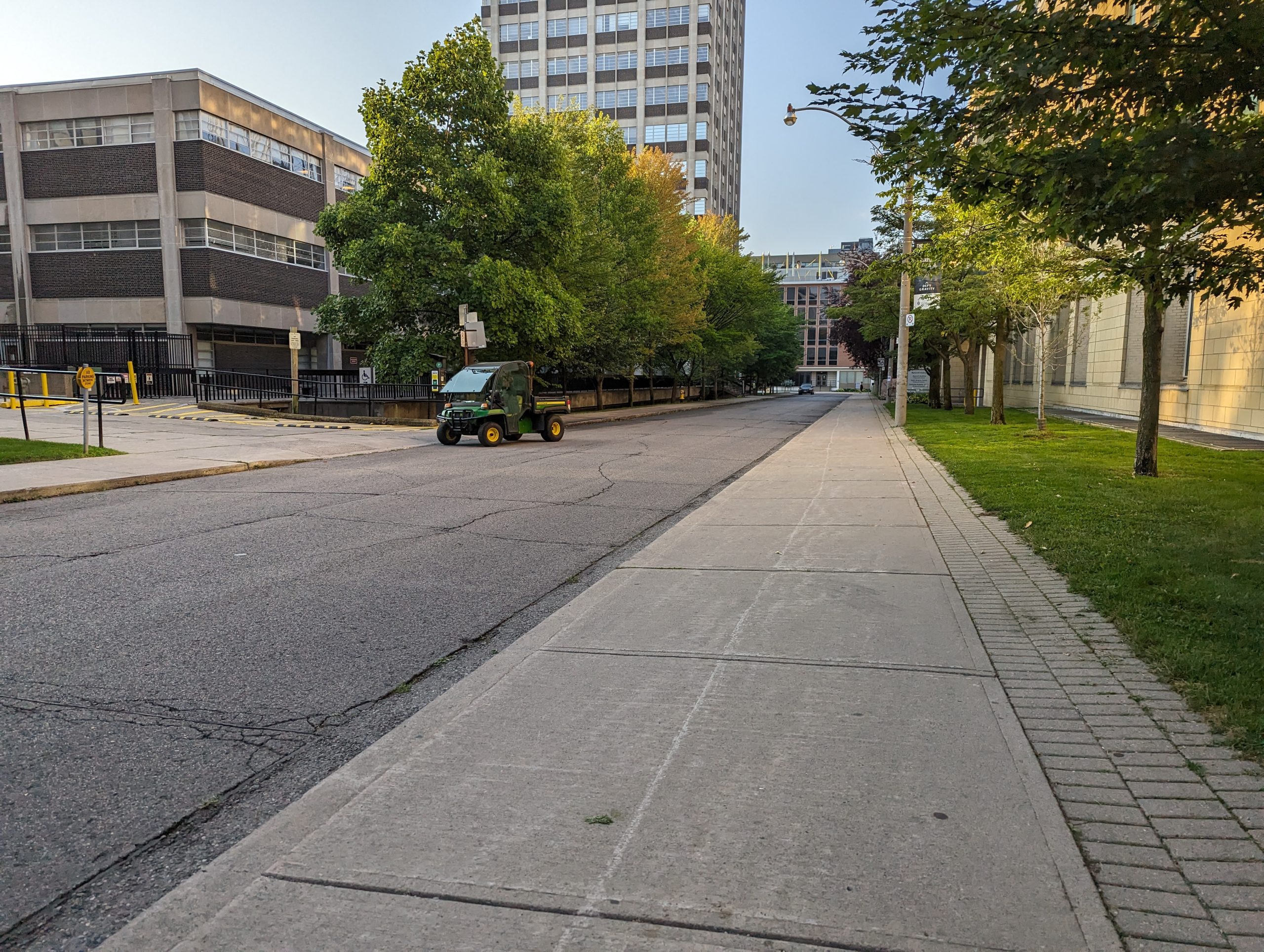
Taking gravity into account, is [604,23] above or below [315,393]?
above

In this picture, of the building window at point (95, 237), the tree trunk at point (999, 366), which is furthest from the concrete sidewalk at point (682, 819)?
the building window at point (95, 237)

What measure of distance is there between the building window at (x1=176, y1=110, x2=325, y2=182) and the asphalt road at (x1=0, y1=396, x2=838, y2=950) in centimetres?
3384

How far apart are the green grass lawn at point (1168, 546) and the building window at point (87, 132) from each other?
39740 millimetres

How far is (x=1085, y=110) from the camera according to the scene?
243 inches

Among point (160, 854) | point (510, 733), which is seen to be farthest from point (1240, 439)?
point (160, 854)

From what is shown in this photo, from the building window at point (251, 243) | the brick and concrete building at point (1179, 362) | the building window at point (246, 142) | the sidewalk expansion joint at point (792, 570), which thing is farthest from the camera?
the building window at point (251, 243)

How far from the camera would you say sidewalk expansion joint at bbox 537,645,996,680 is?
452 centimetres

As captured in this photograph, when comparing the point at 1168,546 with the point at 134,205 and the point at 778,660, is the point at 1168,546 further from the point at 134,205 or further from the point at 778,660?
the point at 134,205

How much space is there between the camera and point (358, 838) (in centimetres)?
282

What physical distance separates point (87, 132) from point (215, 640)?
44463 mm

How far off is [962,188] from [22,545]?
341 inches

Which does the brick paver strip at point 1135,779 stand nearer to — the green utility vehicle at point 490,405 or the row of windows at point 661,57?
the green utility vehicle at point 490,405

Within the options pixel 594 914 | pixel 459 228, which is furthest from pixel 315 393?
pixel 594 914

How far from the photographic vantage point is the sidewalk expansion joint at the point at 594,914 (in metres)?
2.29
